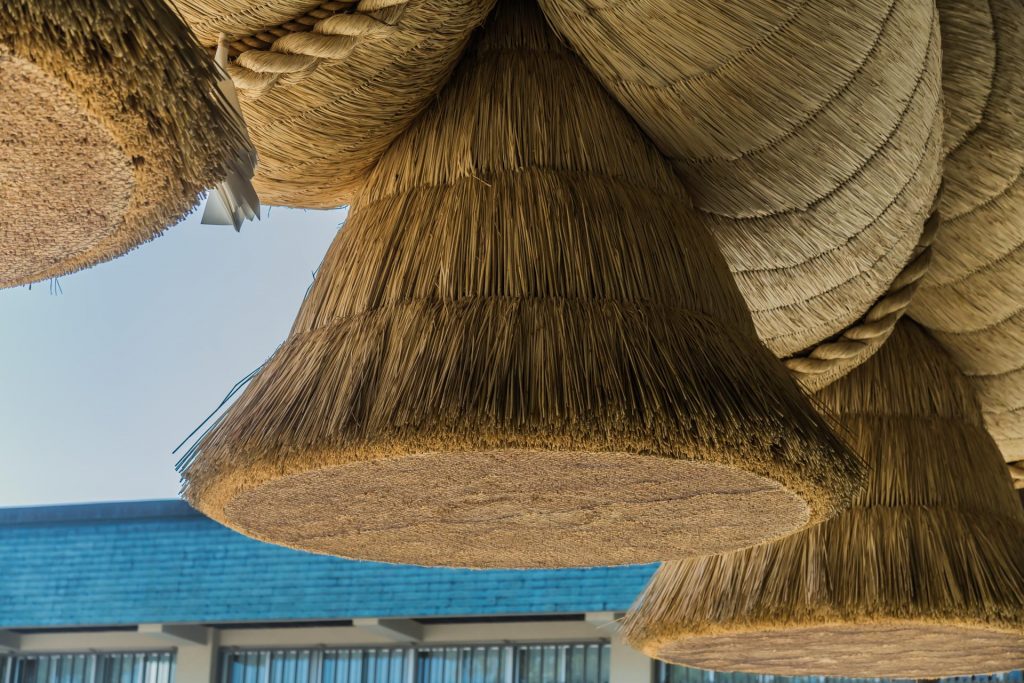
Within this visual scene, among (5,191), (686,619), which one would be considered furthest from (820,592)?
(5,191)

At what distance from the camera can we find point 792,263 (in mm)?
1165

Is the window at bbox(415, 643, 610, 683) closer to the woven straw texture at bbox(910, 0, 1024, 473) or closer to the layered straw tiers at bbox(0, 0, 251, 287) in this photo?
the woven straw texture at bbox(910, 0, 1024, 473)

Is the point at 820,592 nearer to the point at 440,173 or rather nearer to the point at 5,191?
the point at 440,173

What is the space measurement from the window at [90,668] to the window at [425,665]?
1.16 feet

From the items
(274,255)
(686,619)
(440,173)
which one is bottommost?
(686,619)

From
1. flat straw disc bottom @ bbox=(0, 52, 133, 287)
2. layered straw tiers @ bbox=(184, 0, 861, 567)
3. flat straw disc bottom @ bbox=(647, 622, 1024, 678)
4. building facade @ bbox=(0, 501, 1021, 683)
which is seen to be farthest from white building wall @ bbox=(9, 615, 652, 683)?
flat straw disc bottom @ bbox=(0, 52, 133, 287)

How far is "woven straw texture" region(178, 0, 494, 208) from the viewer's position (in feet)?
2.76

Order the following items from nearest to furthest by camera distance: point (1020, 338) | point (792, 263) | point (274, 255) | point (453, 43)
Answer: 1. point (453, 43)
2. point (792, 263)
3. point (1020, 338)
4. point (274, 255)

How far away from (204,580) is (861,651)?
4.85m

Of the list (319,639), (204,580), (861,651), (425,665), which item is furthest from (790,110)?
(319,639)

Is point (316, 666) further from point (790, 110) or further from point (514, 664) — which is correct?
point (790, 110)

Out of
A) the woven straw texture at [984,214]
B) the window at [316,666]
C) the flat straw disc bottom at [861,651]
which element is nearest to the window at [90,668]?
the window at [316,666]

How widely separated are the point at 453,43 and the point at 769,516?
423 mm

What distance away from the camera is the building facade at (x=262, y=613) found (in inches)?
219
